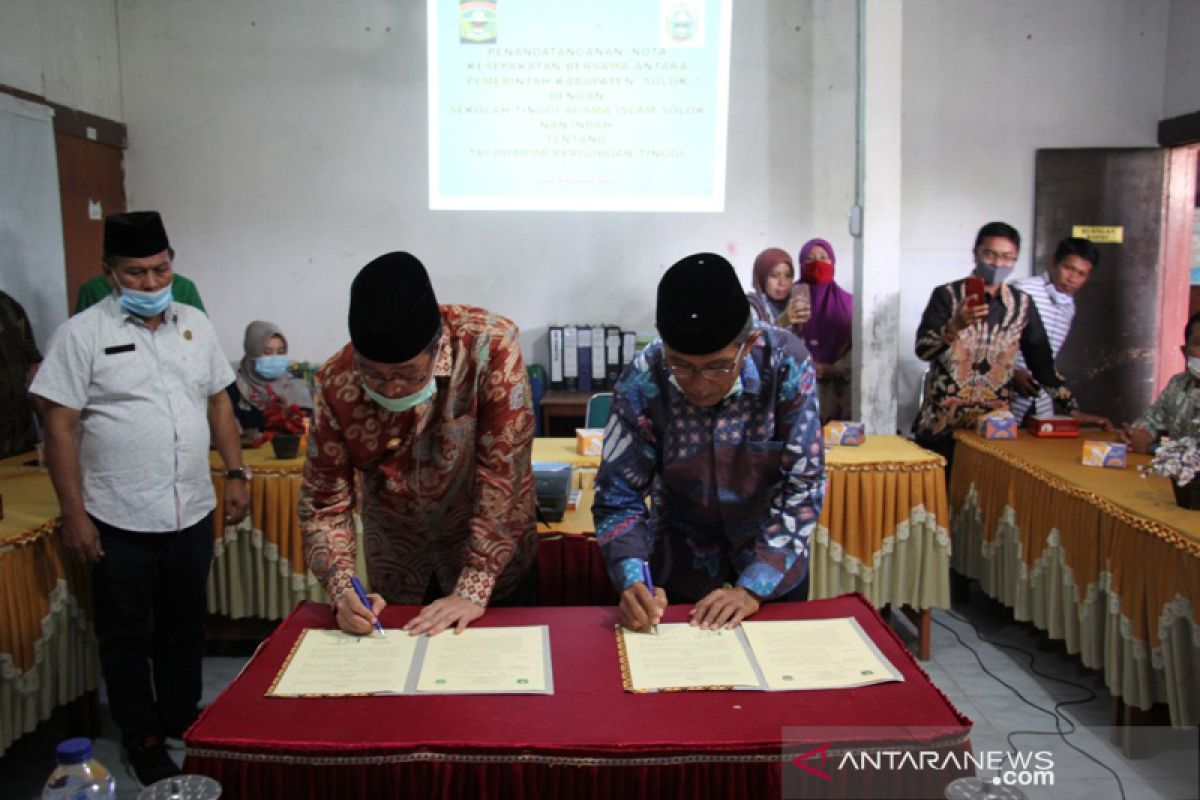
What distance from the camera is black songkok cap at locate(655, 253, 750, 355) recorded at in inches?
53.5

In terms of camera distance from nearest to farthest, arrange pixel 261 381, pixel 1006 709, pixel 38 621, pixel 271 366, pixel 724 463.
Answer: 1. pixel 724 463
2. pixel 38 621
3. pixel 1006 709
4. pixel 271 366
5. pixel 261 381

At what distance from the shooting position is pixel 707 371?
4.69 feet

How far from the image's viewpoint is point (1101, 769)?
93.4 inches

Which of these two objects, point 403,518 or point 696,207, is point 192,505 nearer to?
point 403,518

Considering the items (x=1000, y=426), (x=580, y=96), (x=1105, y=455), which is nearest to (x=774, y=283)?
(x=1000, y=426)

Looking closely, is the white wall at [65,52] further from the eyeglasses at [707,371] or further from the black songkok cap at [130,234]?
the eyeglasses at [707,371]

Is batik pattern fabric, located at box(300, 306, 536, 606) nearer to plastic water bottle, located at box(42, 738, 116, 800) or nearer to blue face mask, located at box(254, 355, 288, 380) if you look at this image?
plastic water bottle, located at box(42, 738, 116, 800)

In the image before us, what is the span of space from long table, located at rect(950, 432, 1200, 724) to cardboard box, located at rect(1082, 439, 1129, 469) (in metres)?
0.04

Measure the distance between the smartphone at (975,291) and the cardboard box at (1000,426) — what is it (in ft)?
1.45

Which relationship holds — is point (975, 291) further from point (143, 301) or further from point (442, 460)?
point (143, 301)

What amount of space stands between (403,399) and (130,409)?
1150mm

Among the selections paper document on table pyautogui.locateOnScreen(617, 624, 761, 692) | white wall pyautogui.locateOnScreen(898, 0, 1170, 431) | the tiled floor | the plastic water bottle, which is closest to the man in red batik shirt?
paper document on table pyautogui.locateOnScreen(617, 624, 761, 692)

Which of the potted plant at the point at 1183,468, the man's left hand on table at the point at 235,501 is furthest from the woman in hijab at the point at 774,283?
the man's left hand on table at the point at 235,501

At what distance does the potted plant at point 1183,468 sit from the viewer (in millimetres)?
2326
